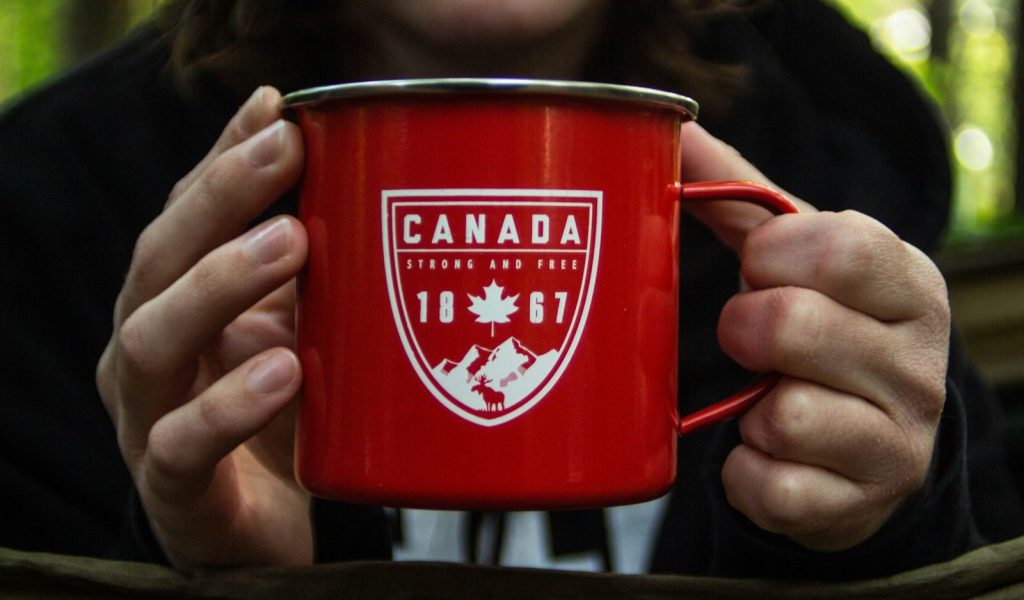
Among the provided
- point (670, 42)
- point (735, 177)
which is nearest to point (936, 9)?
point (670, 42)

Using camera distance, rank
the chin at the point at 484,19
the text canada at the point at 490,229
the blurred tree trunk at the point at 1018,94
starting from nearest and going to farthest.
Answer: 1. the text canada at the point at 490,229
2. the chin at the point at 484,19
3. the blurred tree trunk at the point at 1018,94

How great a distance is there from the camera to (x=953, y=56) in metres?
6.57

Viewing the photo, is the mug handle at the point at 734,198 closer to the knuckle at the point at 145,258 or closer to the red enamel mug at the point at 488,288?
the red enamel mug at the point at 488,288

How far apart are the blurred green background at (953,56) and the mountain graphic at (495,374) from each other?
2.28 m

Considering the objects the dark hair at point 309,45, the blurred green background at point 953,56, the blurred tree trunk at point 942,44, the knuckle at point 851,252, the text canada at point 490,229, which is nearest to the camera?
the text canada at point 490,229

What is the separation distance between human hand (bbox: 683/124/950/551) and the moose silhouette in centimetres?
22

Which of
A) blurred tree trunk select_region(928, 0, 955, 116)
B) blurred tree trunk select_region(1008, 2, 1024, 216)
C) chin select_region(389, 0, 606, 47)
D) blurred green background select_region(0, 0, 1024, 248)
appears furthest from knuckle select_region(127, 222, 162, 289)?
blurred tree trunk select_region(928, 0, 955, 116)

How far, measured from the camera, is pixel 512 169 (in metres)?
0.66

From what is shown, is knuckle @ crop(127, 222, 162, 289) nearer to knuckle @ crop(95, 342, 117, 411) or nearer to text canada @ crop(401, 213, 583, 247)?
knuckle @ crop(95, 342, 117, 411)

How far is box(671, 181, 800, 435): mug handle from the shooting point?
2.52 ft

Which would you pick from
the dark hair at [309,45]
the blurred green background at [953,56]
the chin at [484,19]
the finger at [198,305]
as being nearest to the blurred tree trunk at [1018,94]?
the blurred green background at [953,56]

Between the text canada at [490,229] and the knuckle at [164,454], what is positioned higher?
the text canada at [490,229]

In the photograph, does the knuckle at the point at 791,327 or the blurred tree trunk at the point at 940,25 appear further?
the blurred tree trunk at the point at 940,25

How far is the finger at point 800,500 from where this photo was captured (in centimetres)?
79
